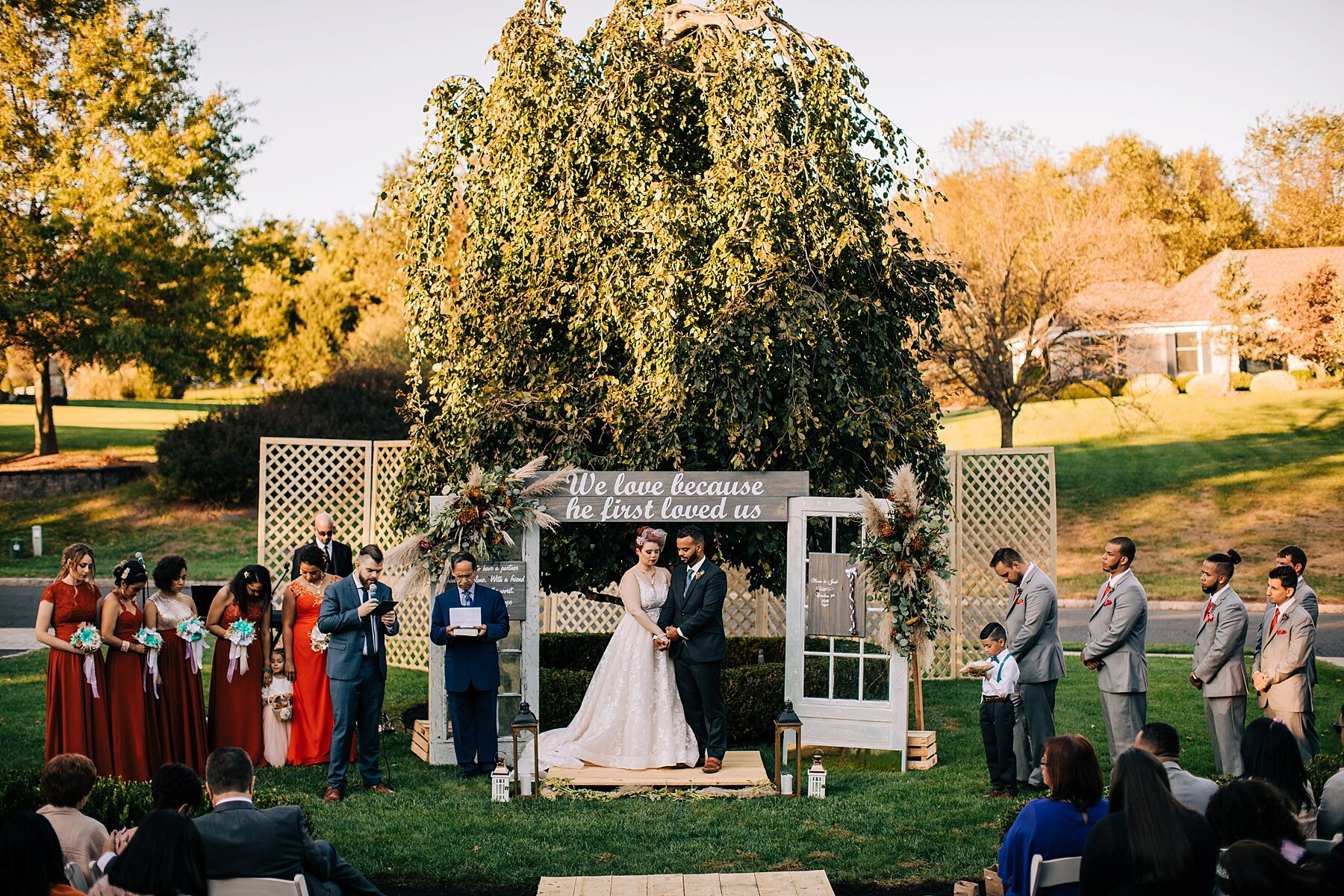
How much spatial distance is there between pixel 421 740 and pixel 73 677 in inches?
112

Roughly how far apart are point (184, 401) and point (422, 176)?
1707 inches

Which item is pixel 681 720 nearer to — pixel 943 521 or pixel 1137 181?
pixel 943 521

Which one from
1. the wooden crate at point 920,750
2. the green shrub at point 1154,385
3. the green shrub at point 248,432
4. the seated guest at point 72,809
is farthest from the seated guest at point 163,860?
the green shrub at point 1154,385

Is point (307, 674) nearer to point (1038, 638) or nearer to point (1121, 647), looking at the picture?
point (1038, 638)

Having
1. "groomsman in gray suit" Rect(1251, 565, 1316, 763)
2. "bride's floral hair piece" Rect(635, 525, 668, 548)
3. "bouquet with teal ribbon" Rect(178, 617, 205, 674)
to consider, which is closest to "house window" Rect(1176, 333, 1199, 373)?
"groomsman in gray suit" Rect(1251, 565, 1316, 763)

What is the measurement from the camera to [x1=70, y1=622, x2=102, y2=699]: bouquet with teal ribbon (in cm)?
821

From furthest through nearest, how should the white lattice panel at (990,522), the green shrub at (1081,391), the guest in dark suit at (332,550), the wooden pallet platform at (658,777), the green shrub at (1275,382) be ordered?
the green shrub at (1275,382)
the green shrub at (1081,391)
the white lattice panel at (990,522)
the guest in dark suit at (332,550)
the wooden pallet platform at (658,777)

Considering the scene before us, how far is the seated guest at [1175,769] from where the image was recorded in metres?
5.26

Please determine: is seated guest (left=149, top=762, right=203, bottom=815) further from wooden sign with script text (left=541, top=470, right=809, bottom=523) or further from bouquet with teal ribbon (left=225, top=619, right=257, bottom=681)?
wooden sign with script text (left=541, top=470, right=809, bottom=523)

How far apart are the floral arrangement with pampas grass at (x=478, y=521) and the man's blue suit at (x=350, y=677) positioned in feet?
2.47

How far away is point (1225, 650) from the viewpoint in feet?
26.7

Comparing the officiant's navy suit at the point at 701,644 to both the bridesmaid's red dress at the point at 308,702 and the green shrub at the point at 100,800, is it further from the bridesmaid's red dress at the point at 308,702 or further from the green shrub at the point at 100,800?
the green shrub at the point at 100,800

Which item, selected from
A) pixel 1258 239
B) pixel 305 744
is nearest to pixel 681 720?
pixel 305 744

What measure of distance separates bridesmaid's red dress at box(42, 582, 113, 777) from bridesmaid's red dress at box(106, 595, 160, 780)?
0.22 ft
